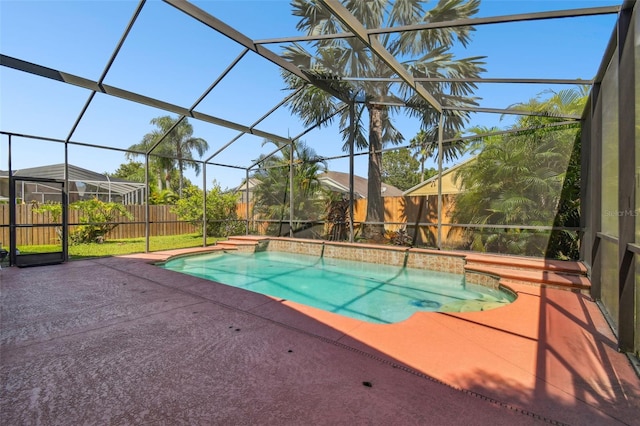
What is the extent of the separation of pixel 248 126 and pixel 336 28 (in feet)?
12.0

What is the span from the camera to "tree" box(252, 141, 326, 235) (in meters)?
10.1

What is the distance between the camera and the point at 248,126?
821 centimetres

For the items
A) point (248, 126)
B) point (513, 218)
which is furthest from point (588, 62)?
point (248, 126)

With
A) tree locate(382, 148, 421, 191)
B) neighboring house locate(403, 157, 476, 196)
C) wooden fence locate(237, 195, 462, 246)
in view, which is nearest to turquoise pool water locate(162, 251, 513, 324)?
wooden fence locate(237, 195, 462, 246)

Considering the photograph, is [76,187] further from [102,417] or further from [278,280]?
[102,417]

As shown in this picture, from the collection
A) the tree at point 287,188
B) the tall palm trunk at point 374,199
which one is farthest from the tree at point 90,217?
the tall palm trunk at point 374,199

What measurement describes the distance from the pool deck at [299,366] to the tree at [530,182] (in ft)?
9.95

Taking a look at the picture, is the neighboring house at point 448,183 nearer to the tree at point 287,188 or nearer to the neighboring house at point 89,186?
the tree at point 287,188

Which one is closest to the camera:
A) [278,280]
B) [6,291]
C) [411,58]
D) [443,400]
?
[443,400]

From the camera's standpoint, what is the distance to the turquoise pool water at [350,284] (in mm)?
4371

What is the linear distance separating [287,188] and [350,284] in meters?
5.75

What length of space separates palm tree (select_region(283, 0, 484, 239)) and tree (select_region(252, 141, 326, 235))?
4.89 feet

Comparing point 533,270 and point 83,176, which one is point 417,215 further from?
point 83,176

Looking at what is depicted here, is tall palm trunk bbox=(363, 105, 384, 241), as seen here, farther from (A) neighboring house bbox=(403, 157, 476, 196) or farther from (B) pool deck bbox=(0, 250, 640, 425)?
(B) pool deck bbox=(0, 250, 640, 425)
